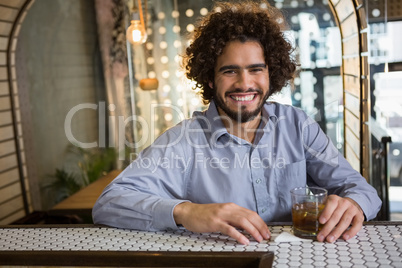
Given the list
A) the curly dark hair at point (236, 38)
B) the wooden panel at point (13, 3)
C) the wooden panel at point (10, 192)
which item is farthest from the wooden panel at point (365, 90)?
the wooden panel at point (10, 192)

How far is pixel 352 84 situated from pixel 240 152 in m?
1.63

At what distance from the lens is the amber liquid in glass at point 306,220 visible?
1.26m

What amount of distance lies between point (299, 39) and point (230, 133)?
1.80 m

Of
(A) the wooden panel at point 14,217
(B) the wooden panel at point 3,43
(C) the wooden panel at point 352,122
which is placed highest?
(B) the wooden panel at point 3,43

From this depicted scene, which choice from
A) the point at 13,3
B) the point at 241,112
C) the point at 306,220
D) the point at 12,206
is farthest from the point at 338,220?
the point at 12,206

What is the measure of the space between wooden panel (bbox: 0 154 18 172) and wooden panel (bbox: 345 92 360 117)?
9.14 ft

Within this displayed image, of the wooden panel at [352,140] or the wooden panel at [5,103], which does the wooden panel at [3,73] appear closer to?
the wooden panel at [5,103]

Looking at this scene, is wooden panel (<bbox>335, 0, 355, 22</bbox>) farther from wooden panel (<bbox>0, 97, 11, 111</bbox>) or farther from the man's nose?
wooden panel (<bbox>0, 97, 11, 111</bbox>)

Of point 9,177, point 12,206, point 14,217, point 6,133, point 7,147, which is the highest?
point 6,133

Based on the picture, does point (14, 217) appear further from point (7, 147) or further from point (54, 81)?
point (54, 81)

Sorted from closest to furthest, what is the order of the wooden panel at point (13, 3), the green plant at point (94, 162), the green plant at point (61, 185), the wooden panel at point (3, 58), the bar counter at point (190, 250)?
the bar counter at point (190, 250)
the wooden panel at point (13, 3)
the wooden panel at point (3, 58)
the green plant at point (61, 185)
the green plant at point (94, 162)

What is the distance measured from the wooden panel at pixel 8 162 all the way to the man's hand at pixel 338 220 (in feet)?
10.3

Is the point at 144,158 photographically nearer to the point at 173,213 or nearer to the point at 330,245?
the point at 173,213

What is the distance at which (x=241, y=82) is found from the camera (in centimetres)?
190
